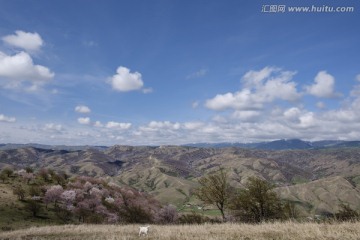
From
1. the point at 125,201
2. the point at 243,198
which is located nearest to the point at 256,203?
the point at 243,198

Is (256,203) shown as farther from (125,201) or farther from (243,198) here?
(125,201)

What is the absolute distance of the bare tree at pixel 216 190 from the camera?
63219 millimetres

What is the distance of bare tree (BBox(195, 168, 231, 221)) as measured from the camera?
6322cm

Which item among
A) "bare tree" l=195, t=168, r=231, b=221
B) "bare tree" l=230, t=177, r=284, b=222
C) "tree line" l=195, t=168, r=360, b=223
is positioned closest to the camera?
"bare tree" l=230, t=177, r=284, b=222

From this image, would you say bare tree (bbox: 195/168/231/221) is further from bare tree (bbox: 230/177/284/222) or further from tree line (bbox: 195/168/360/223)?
bare tree (bbox: 230/177/284/222)

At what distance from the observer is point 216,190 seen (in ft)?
208

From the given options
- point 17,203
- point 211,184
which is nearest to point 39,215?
point 17,203

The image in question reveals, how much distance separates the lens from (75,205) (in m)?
93.4

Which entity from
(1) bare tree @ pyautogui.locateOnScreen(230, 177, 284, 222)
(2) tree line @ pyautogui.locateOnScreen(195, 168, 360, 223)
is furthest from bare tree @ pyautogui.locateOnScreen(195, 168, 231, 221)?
(1) bare tree @ pyautogui.locateOnScreen(230, 177, 284, 222)

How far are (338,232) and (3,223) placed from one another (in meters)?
65.9

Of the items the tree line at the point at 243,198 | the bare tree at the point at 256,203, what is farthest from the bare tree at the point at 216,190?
the bare tree at the point at 256,203

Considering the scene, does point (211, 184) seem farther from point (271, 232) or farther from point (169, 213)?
point (169, 213)

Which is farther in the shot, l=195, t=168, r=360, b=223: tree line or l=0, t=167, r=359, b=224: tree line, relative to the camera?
l=0, t=167, r=359, b=224: tree line

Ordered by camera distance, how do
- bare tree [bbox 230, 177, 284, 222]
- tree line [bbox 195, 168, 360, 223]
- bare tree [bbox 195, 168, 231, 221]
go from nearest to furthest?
bare tree [bbox 230, 177, 284, 222] < tree line [bbox 195, 168, 360, 223] < bare tree [bbox 195, 168, 231, 221]
